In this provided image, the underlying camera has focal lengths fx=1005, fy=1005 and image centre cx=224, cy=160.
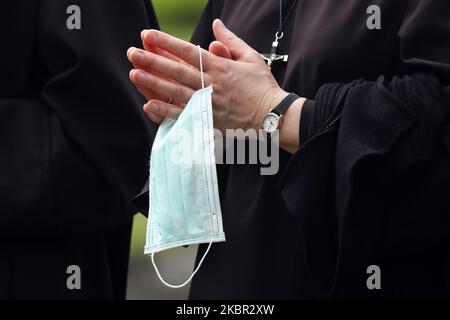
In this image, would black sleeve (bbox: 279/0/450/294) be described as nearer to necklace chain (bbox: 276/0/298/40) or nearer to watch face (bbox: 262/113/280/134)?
watch face (bbox: 262/113/280/134)

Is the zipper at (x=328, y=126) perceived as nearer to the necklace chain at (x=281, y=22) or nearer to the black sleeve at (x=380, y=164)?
the black sleeve at (x=380, y=164)

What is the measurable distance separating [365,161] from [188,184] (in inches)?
16.8

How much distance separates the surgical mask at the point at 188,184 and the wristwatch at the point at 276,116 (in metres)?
0.13

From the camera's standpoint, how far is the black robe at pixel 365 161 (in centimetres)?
226

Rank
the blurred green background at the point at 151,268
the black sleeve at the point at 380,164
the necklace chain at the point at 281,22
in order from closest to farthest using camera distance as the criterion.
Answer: the black sleeve at the point at 380,164 → the necklace chain at the point at 281,22 → the blurred green background at the point at 151,268

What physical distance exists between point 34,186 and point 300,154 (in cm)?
79

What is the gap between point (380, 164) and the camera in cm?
228

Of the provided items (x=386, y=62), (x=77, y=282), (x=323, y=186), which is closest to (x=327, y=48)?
(x=386, y=62)

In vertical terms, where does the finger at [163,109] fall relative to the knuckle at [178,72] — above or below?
Answer: below

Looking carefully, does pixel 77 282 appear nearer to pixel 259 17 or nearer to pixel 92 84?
pixel 92 84

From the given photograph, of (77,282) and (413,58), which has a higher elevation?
(413,58)

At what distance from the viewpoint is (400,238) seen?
7.52 feet

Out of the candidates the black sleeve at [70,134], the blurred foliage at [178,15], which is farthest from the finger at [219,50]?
the blurred foliage at [178,15]

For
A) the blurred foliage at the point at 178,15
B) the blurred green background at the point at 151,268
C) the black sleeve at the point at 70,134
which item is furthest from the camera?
the blurred foliage at the point at 178,15
